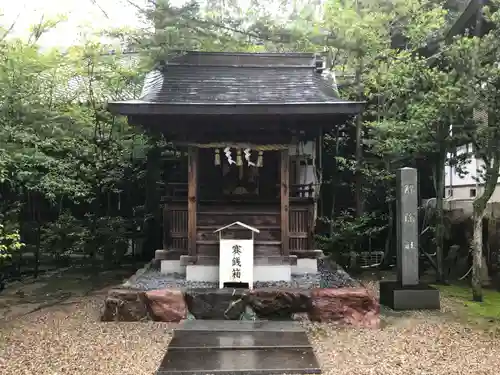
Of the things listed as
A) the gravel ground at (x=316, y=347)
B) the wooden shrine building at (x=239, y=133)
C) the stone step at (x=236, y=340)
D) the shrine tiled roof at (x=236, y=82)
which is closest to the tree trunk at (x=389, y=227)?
the wooden shrine building at (x=239, y=133)

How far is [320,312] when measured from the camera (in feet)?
24.5

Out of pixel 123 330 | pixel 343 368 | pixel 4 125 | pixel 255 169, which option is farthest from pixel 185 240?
pixel 343 368

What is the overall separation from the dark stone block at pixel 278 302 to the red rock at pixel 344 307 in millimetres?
215

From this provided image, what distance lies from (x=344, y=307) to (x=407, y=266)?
176 centimetres

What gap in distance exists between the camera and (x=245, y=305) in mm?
7688

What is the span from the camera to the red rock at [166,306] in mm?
7449

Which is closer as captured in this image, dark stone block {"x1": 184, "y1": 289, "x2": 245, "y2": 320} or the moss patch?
dark stone block {"x1": 184, "y1": 289, "x2": 245, "y2": 320}

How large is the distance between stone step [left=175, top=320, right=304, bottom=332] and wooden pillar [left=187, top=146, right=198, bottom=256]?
1.96 meters

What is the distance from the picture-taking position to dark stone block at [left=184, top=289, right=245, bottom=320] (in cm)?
763

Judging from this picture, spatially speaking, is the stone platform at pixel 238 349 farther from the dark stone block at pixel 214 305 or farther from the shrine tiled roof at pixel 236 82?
the shrine tiled roof at pixel 236 82

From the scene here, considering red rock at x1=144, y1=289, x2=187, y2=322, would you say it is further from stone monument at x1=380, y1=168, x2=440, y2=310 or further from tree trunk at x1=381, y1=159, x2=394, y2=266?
tree trunk at x1=381, y1=159, x2=394, y2=266

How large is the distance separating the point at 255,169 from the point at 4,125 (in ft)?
16.8

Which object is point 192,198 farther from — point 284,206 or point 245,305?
point 245,305

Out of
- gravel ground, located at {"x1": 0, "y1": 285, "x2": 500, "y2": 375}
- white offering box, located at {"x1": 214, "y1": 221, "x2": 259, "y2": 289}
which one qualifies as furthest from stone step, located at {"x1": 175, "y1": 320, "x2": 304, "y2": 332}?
white offering box, located at {"x1": 214, "y1": 221, "x2": 259, "y2": 289}
